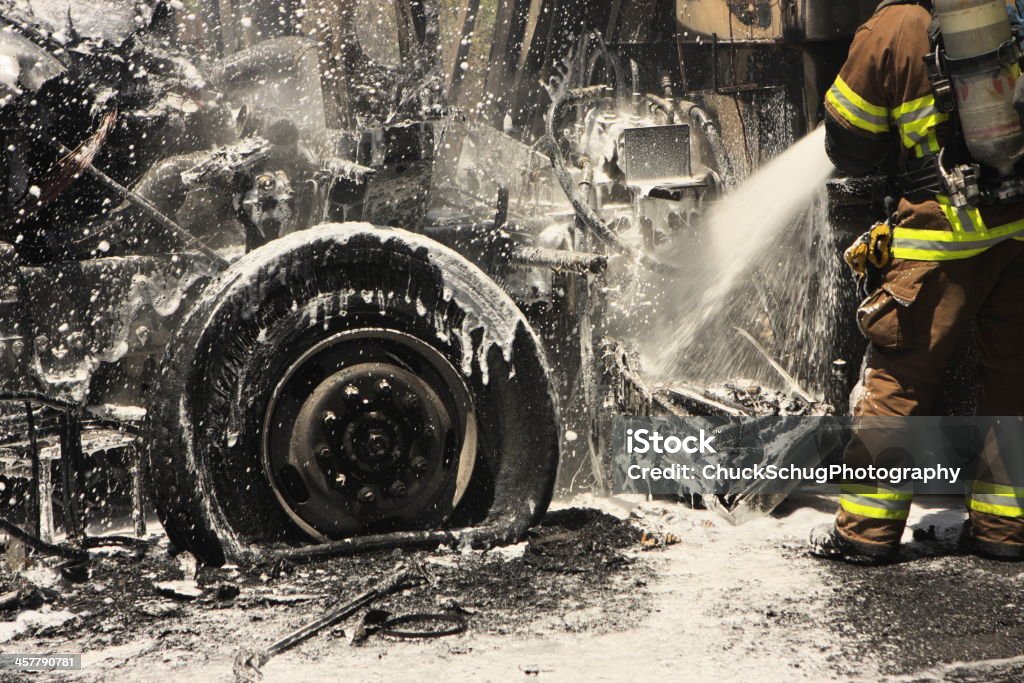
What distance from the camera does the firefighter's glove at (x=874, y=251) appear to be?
3.49 metres

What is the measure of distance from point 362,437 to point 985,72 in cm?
218

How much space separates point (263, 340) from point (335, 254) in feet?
1.14

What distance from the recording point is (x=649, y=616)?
2.91 m

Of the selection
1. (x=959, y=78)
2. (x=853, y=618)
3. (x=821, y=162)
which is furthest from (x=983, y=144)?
(x=853, y=618)

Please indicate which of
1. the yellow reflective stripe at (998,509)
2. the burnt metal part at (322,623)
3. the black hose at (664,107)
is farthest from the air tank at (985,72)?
the black hose at (664,107)

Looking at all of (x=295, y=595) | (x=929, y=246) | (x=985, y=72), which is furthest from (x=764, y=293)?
(x=295, y=595)

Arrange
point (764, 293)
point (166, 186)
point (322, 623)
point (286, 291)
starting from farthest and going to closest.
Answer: point (764, 293) → point (166, 186) → point (286, 291) → point (322, 623)

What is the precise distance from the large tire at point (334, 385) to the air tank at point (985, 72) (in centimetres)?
152

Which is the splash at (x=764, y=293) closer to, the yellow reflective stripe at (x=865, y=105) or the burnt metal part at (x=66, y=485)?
the yellow reflective stripe at (x=865, y=105)

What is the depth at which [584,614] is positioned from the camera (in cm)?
292

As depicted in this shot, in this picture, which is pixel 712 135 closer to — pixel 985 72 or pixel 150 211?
pixel 985 72

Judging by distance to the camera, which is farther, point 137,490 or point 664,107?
point 664,107

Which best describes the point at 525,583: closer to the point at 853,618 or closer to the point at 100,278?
the point at 853,618

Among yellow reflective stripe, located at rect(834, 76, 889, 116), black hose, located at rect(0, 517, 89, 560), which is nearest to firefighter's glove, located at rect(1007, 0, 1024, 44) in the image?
yellow reflective stripe, located at rect(834, 76, 889, 116)
